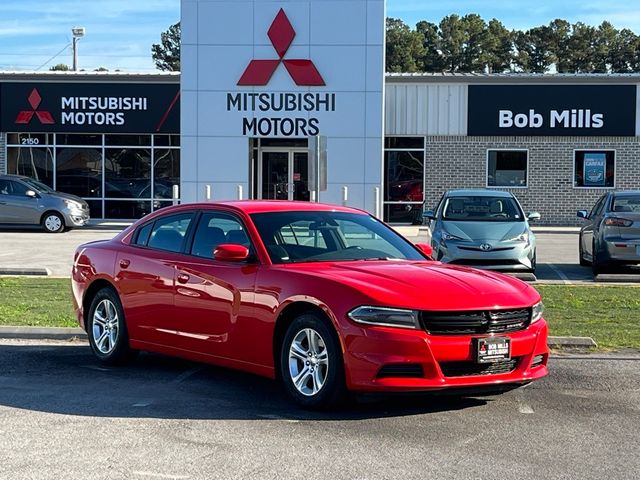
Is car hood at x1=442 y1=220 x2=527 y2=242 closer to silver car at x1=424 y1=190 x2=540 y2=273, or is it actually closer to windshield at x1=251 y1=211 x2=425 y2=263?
silver car at x1=424 y1=190 x2=540 y2=273

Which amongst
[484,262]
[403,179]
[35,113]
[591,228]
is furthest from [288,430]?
[35,113]

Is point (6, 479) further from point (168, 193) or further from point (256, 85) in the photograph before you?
point (168, 193)

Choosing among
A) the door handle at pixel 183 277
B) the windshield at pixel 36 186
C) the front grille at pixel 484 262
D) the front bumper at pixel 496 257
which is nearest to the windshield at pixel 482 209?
the front bumper at pixel 496 257

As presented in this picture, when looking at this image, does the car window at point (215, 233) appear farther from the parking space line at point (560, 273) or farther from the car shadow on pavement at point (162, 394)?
the parking space line at point (560, 273)

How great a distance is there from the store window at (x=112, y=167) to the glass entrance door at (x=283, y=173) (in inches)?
137

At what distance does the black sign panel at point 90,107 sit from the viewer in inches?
1304

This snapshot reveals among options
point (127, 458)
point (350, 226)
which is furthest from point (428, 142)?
point (127, 458)

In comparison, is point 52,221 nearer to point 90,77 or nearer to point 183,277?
point 90,77

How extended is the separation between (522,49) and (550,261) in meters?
62.7

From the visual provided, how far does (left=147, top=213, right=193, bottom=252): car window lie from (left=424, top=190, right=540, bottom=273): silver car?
8325 millimetres

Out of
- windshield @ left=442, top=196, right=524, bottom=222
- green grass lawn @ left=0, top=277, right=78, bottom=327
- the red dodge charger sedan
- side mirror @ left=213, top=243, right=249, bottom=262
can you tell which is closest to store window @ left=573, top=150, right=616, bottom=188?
windshield @ left=442, top=196, right=524, bottom=222

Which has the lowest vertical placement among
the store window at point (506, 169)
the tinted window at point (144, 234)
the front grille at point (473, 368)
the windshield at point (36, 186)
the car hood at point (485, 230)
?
the front grille at point (473, 368)

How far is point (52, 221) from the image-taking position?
1118 inches

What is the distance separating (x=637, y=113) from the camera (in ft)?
105
